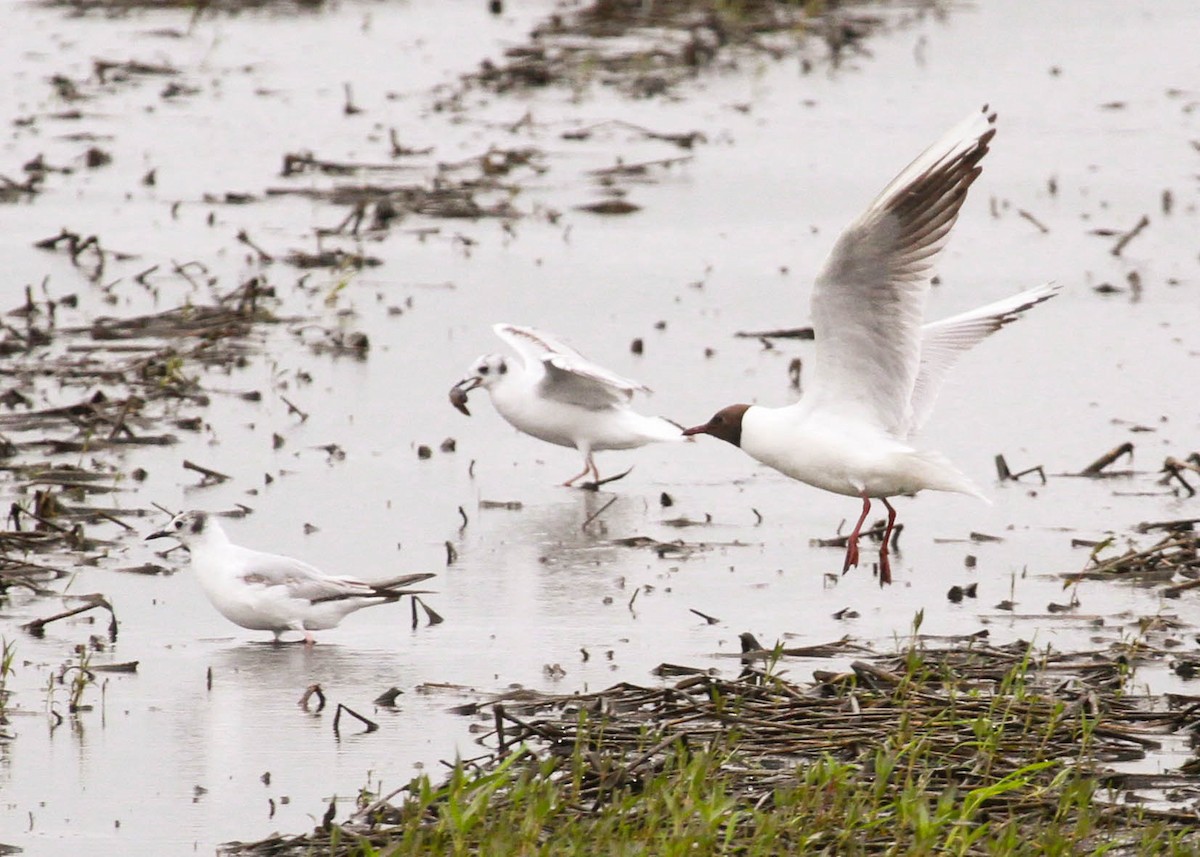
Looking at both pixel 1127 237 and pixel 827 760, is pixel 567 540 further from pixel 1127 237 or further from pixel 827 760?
pixel 1127 237

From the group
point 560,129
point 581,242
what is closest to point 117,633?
point 581,242

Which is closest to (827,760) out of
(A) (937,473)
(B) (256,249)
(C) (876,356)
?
(A) (937,473)

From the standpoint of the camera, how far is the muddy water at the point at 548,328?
6938mm

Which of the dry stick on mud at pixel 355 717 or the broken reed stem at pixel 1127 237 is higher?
the broken reed stem at pixel 1127 237

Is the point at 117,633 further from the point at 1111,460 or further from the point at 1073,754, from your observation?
the point at 1111,460

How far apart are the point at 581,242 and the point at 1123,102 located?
19.7ft

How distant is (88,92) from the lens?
748 inches

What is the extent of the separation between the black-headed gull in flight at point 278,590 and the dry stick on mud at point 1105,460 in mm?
3588

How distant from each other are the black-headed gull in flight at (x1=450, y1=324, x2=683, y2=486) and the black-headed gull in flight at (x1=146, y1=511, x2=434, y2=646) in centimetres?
287

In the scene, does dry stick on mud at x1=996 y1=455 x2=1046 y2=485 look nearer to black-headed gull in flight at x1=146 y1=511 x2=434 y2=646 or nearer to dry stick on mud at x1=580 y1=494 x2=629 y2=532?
dry stick on mud at x1=580 y1=494 x2=629 y2=532

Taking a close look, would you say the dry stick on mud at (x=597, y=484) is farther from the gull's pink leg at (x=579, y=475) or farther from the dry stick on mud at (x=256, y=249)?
the dry stick on mud at (x=256, y=249)

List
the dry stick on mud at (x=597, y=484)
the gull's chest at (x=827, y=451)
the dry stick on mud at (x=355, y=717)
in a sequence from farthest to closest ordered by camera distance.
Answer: the dry stick on mud at (x=597, y=484), the gull's chest at (x=827, y=451), the dry stick on mud at (x=355, y=717)

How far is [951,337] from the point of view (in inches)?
373

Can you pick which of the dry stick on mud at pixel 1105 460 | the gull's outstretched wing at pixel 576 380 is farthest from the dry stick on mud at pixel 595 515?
the dry stick on mud at pixel 1105 460
